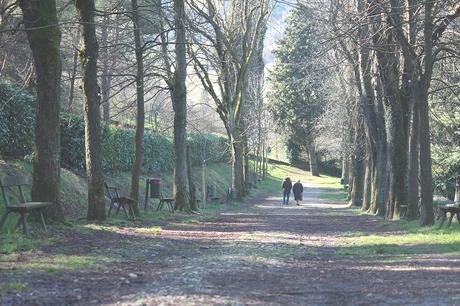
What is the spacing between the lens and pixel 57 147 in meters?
13.7

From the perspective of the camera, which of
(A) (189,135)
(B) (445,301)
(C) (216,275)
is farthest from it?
(A) (189,135)

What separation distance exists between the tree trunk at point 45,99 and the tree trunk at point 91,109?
244 cm

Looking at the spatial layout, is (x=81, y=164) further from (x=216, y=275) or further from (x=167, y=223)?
(x=216, y=275)

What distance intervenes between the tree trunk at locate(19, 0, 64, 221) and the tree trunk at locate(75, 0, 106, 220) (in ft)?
8.01

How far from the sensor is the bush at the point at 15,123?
19.3 meters

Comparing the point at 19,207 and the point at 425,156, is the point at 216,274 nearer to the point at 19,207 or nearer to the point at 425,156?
the point at 19,207

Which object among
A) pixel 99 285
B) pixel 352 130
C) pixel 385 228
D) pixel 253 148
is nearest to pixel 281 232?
pixel 385 228

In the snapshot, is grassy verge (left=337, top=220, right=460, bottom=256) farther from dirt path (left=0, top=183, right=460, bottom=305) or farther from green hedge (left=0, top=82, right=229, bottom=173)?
green hedge (left=0, top=82, right=229, bottom=173)

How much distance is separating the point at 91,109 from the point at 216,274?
8.69 m

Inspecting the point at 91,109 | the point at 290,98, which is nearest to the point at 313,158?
the point at 290,98

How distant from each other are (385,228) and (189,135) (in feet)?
109

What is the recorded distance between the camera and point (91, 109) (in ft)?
53.5

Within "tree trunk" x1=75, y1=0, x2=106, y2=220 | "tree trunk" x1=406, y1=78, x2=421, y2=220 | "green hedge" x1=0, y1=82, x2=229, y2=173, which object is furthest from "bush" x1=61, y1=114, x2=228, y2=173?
"tree trunk" x1=406, y1=78, x2=421, y2=220

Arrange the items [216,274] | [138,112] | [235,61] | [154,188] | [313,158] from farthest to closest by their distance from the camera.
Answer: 1. [313,158]
2. [235,61]
3. [154,188]
4. [138,112]
5. [216,274]
